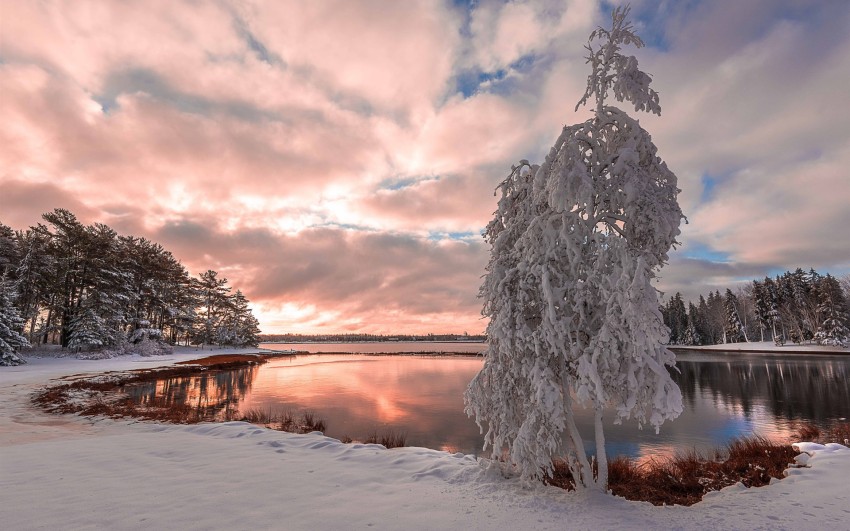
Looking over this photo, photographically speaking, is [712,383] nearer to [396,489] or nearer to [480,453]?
[480,453]

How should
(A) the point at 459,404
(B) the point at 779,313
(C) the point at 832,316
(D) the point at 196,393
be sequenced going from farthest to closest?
(B) the point at 779,313
(C) the point at 832,316
(D) the point at 196,393
(A) the point at 459,404

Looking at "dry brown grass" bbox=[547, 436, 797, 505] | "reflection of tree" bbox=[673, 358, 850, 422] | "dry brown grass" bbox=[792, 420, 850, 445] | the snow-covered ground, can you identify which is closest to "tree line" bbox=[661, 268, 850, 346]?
"reflection of tree" bbox=[673, 358, 850, 422]

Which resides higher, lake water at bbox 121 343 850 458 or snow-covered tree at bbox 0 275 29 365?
snow-covered tree at bbox 0 275 29 365

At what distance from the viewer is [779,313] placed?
8294cm

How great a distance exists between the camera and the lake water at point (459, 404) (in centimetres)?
1596

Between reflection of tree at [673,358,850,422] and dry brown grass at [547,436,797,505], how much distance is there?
12695 mm

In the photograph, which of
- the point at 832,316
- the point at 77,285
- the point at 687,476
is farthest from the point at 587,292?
the point at 832,316

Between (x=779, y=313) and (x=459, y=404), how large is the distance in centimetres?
9712

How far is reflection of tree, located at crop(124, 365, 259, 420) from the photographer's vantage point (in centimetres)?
2102

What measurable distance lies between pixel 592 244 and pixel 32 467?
524 inches

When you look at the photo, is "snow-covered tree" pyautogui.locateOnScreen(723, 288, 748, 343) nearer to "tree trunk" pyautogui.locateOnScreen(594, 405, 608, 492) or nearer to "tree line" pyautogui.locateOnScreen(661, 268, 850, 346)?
"tree line" pyautogui.locateOnScreen(661, 268, 850, 346)

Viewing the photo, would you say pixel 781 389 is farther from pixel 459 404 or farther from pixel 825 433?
pixel 459 404

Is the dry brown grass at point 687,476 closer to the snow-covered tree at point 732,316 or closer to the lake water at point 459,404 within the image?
the lake water at point 459,404

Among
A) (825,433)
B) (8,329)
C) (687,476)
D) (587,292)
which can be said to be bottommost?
(825,433)
